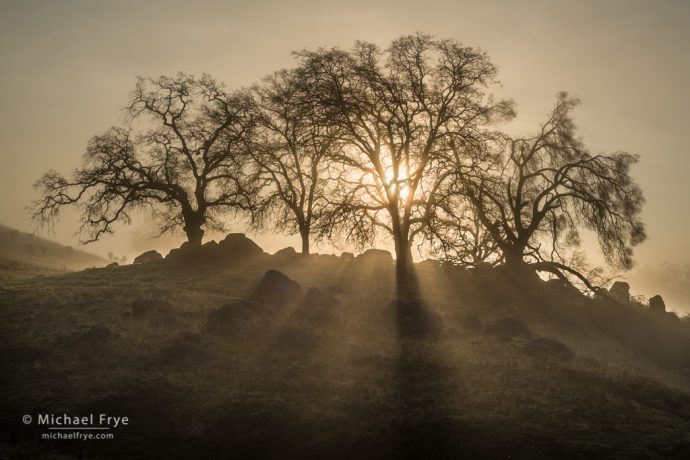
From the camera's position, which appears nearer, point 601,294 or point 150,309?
point 150,309

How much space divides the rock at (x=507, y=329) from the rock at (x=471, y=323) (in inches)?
20.1

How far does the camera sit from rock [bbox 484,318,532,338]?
21703mm

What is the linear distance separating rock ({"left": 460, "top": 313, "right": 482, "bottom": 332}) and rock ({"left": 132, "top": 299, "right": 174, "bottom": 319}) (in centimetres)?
1241

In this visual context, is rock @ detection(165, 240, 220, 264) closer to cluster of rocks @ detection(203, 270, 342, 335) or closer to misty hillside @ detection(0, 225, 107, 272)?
cluster of rocks @ detection(203, 270, 342, 335)

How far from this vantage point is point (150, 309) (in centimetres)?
2109

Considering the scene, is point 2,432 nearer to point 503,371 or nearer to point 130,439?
point 130,439

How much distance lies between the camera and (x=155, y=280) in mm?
28297

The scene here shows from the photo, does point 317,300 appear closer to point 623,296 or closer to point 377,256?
point 377,256

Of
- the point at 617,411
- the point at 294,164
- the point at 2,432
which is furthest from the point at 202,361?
the point at 294,164

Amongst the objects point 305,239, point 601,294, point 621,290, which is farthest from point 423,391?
point 621,290

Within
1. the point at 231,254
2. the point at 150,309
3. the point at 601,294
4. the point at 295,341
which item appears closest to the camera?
the point at 295,341

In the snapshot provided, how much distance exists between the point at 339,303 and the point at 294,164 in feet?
54.2

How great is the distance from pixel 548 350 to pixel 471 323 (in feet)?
13.3

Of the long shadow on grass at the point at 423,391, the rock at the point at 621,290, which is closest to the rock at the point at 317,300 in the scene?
the long shadow on grass at the point at 423,391
